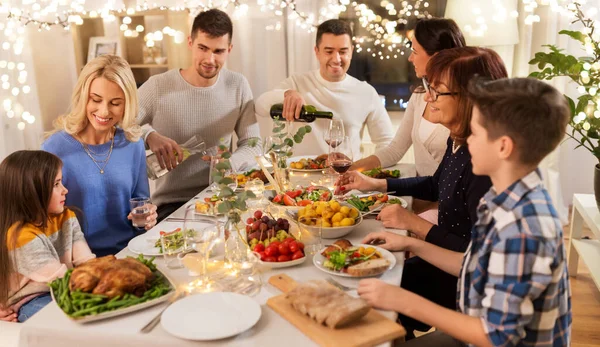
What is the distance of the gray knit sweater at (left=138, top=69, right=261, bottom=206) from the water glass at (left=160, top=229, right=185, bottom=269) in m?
1.21

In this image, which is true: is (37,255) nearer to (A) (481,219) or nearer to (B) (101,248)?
(B) (101,248)

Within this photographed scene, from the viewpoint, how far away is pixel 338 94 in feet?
11.2

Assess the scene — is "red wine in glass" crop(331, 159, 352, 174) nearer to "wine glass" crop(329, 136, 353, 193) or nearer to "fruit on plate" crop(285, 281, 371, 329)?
"wine glass" crop(329, 136, 353, 193)

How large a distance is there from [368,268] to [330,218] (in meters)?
0.34

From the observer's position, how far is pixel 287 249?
156 cm

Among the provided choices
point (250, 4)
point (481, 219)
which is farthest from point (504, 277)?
point (250, 4)

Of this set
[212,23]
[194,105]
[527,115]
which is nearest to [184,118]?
[194,105]

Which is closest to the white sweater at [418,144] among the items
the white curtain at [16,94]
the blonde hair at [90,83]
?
the blonde hair at [90,83]

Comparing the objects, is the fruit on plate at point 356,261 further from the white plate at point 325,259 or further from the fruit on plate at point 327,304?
the fruit on plate at point 327,304

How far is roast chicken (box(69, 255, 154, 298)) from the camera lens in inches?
51.6

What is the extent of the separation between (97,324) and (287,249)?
534 mm

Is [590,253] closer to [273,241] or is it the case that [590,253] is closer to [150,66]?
[273,241]

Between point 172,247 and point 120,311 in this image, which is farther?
point 172,247

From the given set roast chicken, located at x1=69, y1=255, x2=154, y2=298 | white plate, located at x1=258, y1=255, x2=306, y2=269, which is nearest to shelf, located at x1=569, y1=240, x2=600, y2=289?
white plate, located at x1=258, y1=255, x2=306, y2=269
